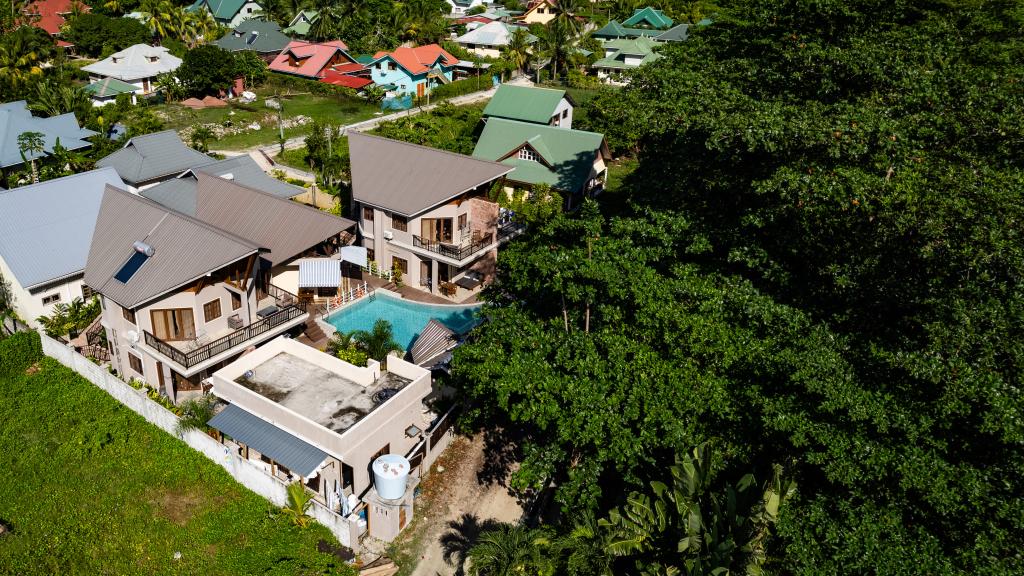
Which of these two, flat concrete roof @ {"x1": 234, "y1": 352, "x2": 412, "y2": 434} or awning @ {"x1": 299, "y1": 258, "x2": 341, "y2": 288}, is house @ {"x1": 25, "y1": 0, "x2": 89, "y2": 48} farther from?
flat concrete roof @ {"x1": 234, "y1": 352, "x2": 412, "y2": 434}

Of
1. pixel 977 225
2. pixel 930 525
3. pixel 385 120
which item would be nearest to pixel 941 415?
pixel 930 525

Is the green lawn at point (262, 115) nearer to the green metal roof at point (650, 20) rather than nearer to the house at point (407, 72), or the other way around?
the house at point (407, 72)

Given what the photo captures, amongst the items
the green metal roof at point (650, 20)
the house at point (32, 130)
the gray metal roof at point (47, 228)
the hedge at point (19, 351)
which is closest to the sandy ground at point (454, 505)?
the hedge at point (19, 351)

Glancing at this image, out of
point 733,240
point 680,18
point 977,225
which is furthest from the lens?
point 680,18

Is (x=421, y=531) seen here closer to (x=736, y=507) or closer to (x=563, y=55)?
(x=736, y=507)

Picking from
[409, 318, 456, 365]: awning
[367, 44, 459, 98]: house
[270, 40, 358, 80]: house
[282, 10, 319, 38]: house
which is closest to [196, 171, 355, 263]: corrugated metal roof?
[409, 318, 456, 365]: awning

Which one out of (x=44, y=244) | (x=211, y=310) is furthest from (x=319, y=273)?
(x=44, y=244)
